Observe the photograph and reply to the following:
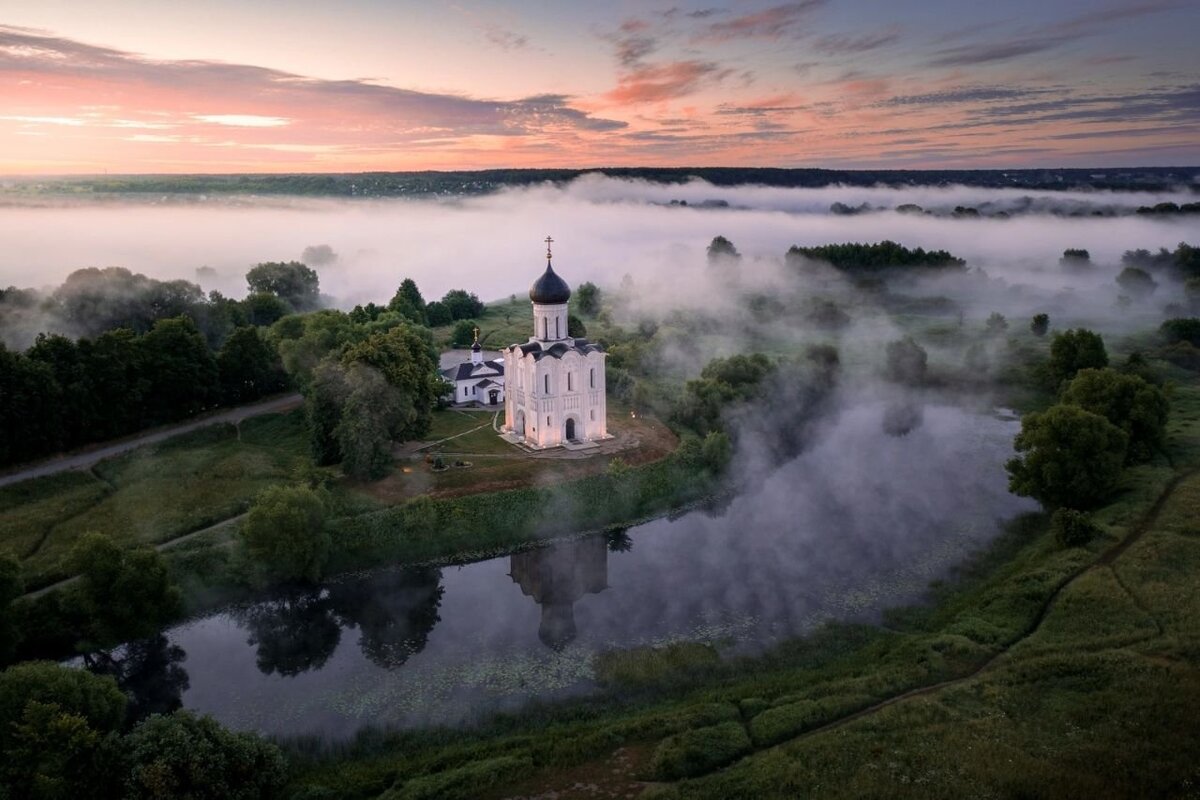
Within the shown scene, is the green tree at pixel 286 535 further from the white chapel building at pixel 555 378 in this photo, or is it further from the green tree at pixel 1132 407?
the green tree at pixel 1132 407

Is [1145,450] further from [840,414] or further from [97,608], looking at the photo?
[97,608]

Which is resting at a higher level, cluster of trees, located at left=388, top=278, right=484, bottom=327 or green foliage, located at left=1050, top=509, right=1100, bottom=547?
cluster of trees, located at left=388, top=278, right=484, bottom=327

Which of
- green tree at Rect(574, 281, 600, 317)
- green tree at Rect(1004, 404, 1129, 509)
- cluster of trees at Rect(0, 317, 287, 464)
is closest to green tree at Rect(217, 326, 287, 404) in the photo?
cluster of trees at Rect(0, 317, 287, 464)

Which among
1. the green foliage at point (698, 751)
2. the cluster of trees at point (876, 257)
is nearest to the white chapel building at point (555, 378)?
the green foliage at point (698, 751)

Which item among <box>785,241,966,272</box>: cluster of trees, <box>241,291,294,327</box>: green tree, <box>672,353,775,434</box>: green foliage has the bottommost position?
<box>672,353,775,434</box>: green foliage

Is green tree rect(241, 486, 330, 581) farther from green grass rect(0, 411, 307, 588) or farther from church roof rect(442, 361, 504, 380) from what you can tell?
church roof rect(442, 361, 504, 380)

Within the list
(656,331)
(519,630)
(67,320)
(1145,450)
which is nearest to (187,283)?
(67,320)
